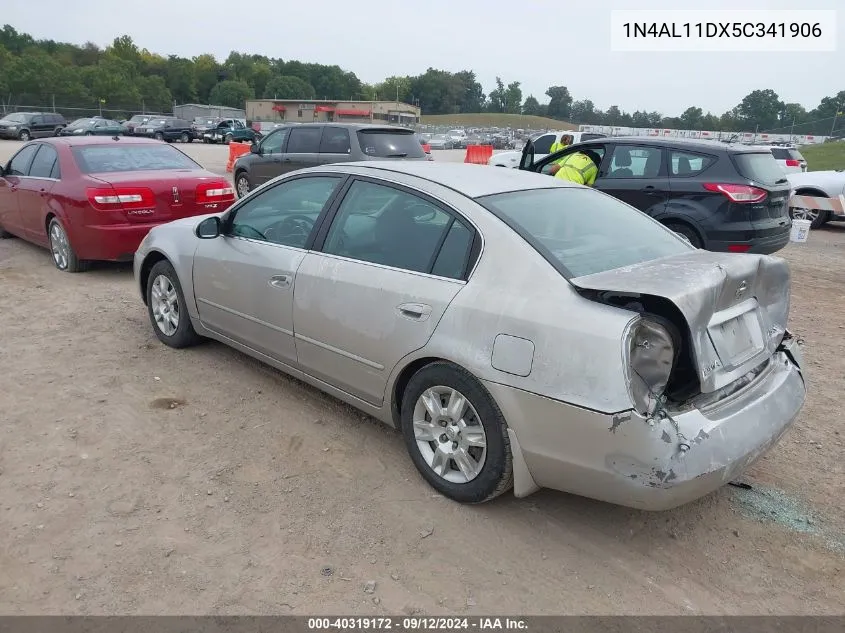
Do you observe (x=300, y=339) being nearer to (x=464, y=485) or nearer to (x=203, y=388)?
(x=203, y=388)

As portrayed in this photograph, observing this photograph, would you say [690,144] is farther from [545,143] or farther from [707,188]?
[545,143]

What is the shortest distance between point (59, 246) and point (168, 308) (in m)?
3.15

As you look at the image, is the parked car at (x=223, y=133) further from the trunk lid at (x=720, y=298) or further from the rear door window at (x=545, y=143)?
the trunk lid at (x=720, y=298)

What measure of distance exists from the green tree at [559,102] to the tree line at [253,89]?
0.75 ft

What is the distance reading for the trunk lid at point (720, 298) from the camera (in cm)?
256

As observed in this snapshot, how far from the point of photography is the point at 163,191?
681cm

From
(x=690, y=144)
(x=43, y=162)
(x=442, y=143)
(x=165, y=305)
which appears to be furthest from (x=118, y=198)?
(x=442, y=143)

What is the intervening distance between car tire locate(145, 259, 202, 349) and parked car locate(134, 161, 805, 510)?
0.83m

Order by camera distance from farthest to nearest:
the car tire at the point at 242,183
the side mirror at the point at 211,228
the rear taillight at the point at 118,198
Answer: the car tire at the point at 242,183
the rear taillight at the point at 118,198
the side mirror at the point at 211,228

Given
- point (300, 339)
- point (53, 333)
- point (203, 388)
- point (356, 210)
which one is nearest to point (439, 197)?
point (356, 210)

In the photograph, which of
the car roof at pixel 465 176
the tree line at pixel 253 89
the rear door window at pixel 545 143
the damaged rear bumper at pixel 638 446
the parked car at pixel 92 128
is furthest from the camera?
the tree line at pixel 253 89

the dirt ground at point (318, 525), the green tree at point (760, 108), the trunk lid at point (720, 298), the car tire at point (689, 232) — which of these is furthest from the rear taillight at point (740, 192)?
the green tree at point (760, 108)

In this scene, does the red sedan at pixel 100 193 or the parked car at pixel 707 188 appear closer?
the red sedan at pixel 100 193

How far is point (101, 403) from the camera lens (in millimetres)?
4078
